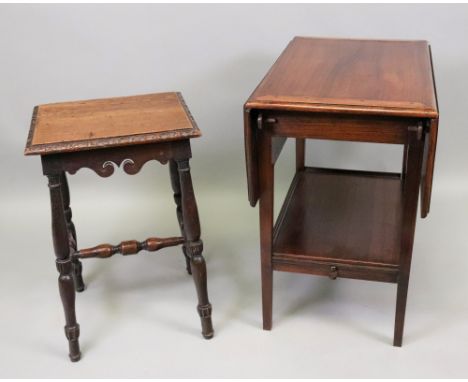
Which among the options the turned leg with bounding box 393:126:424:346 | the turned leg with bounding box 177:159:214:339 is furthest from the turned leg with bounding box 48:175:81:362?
the turned leg with bounding box 393:126:424:346

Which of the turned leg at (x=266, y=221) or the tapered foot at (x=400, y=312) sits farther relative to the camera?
the tapered foot at (x=400, y=312)

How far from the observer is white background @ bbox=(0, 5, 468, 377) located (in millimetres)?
2193

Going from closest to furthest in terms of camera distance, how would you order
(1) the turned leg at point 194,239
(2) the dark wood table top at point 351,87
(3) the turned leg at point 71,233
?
(2) the dark wood table top at point 351,87 < (1) the turned leg at point 194,239 < (3) the turned leg at point 71,233

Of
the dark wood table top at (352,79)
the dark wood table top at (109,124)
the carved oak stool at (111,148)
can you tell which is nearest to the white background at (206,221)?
the carved oak stool at (111,148)

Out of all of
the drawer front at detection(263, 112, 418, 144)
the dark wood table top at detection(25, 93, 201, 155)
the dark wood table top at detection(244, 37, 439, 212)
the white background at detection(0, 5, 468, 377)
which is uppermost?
the dark wood table top at detection(244, 37, 439, 212)

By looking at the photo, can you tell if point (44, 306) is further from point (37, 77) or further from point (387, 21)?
point (387, 21)

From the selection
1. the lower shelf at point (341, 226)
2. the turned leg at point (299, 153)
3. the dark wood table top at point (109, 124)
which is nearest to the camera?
the dark wood table top at point (109, 124)

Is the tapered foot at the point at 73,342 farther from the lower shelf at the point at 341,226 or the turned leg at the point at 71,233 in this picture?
the lower shelf at the point at 341,226

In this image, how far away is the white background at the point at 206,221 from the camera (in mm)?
2193

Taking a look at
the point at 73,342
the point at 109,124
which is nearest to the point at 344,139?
the point at 109,124

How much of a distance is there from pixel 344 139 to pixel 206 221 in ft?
4.18

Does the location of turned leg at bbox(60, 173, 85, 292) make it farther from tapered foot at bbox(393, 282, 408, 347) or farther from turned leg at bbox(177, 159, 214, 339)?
tapered foot at bbox(393, 282, 408, 347)

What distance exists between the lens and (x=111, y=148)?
76.6 inches

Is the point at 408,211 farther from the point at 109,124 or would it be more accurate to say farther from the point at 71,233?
the point at 71,233
